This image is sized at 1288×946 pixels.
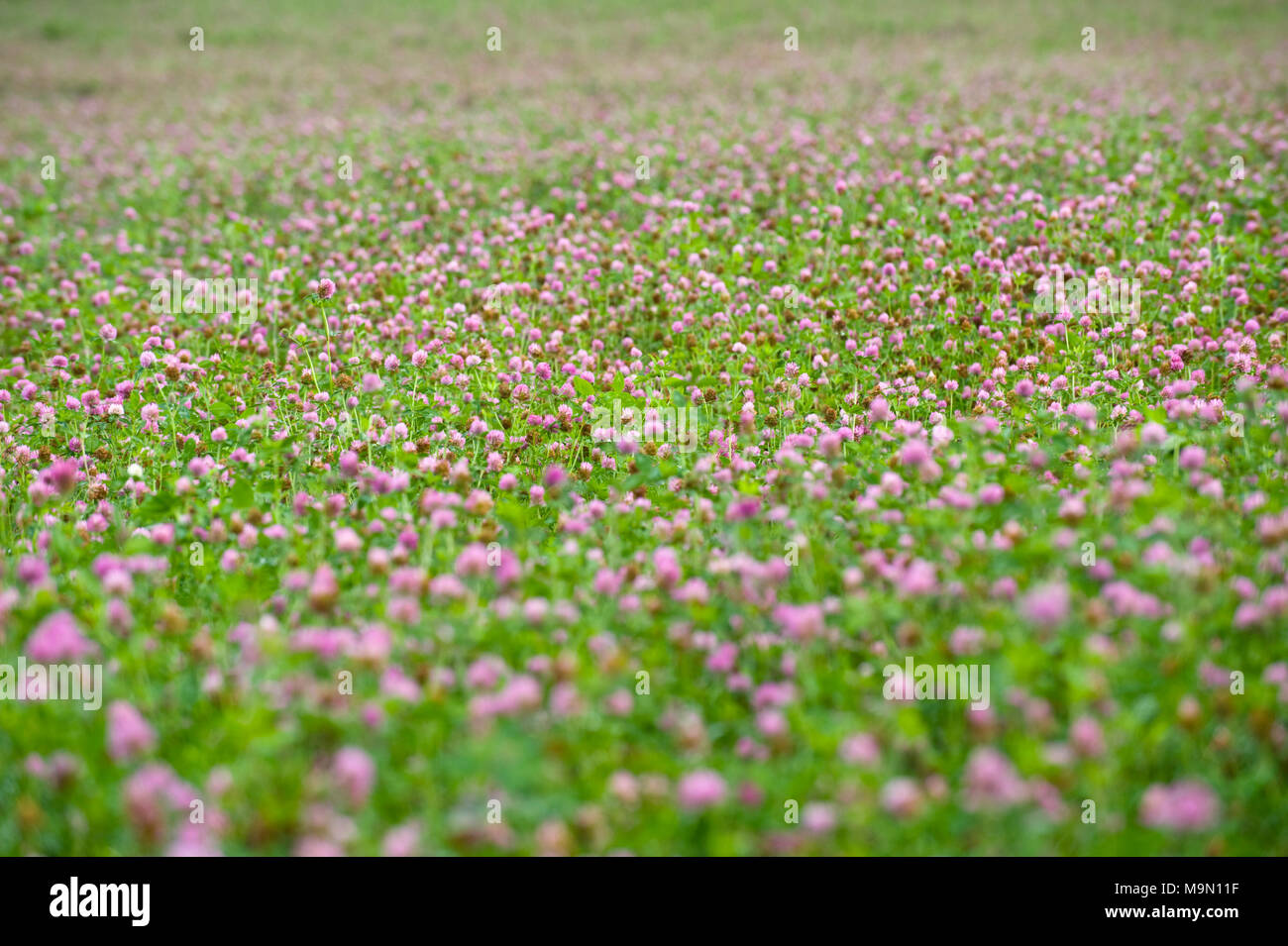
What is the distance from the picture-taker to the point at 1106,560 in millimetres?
3637

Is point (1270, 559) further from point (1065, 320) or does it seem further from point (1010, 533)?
point (1065, 320)

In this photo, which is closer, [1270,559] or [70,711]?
[70,711]

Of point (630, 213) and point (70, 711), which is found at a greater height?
point (630, 213)

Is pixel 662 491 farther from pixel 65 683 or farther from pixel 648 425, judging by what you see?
pixel 65 683

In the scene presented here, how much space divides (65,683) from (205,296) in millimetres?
5886

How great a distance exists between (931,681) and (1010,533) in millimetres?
815

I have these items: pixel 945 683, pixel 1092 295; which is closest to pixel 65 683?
pixel 945 683

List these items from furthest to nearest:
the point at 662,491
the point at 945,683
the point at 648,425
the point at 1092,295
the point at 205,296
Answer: the point at 205,296, the point at 1092,295, the point at 648,425, the point at 662,491, the point at 945,683

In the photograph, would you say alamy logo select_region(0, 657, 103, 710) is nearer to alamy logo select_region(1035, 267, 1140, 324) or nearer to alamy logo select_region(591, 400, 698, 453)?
alamy logo select_region(591, 400, 698, 453)

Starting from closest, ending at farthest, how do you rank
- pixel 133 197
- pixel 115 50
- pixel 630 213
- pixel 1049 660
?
1. pixel 1049 660
2. pixel 630 213
3. pixel 133 197
4. pixel 115 50

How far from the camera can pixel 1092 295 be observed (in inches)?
270
